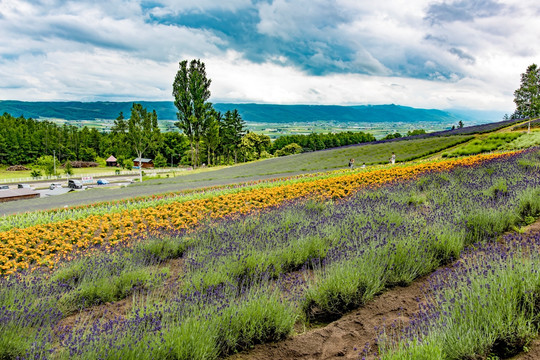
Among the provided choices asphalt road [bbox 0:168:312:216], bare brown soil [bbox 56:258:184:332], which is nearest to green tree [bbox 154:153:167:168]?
asphalt road [bbox 0:168:312:216]

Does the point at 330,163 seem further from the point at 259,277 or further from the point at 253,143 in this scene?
the point at 253,143

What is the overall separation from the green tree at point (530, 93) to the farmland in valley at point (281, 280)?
41090 mm

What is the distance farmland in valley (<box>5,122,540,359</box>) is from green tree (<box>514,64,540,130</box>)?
41.1 m

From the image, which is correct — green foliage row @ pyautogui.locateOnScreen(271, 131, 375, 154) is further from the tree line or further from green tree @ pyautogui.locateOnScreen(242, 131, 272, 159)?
green tree @ pyautogui.locateOnScreen(242, 131, 272, 159)

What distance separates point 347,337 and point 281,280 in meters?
1.37

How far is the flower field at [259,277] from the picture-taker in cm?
284

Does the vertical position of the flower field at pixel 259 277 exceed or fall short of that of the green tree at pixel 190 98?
it falls short

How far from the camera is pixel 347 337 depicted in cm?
325

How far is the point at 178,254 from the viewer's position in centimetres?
655

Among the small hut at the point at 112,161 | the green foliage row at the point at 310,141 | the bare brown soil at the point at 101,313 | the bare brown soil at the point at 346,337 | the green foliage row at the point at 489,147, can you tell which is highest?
the green foliage row at the point at 310,141

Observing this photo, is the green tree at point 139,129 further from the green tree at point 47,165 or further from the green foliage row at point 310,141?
the green foliage row at point 310,141

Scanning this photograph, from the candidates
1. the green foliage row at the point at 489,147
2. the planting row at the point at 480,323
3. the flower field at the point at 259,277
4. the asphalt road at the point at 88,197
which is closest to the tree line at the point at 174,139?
the asphalt road at the point at 88,197

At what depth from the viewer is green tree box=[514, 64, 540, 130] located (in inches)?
1571

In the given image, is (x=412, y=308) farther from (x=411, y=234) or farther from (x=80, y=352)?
(x=80, y=352)
